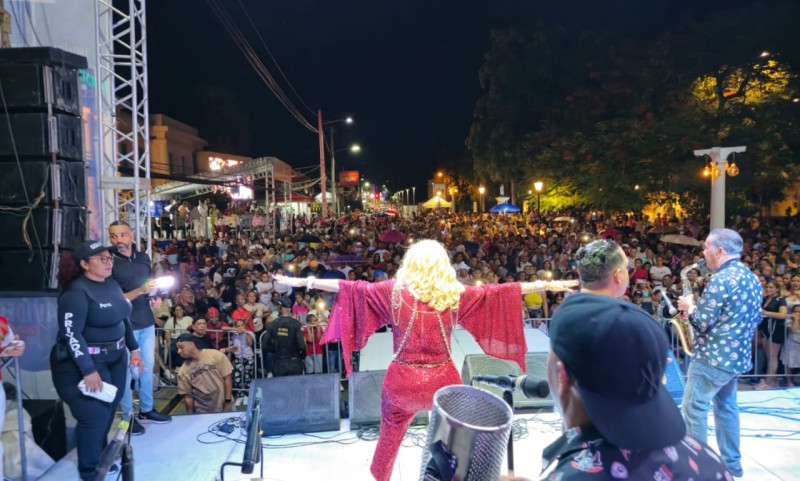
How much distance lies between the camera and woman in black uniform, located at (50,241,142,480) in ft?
12.3

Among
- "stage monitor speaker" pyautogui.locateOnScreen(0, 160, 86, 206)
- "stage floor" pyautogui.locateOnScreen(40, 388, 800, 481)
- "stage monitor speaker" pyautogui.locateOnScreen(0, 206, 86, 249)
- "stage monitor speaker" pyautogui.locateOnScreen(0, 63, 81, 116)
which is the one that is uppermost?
"stage monitor speaker" pyautogui.locateOnScreen(0, 63, 81, 116)

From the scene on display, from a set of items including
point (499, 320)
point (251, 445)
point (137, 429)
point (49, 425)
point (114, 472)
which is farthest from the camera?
point (137, 429)

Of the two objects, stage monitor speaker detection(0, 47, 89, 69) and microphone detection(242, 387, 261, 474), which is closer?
microphone detection(242, 387, 261, 474)

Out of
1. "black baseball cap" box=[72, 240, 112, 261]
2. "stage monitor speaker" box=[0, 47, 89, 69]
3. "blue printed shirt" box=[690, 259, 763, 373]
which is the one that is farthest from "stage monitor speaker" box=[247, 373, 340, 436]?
"stage monitor speaker" box=[0, 47, 89, 69]

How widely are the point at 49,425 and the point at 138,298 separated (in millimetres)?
1290

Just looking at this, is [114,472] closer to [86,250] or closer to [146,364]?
[146,364]

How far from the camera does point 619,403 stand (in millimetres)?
1276

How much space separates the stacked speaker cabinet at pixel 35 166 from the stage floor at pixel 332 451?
79.8 inches

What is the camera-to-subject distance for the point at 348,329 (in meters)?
3.65

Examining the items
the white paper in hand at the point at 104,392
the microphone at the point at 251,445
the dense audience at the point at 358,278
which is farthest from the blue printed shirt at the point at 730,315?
the white paper in hand at the point at 104,392

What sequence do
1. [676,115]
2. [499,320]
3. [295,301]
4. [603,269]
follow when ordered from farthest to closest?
1. [676,115]
2. [295,301]
3. [499,320]
4. [603,269]

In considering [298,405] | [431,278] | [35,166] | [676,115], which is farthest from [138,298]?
[676,115]

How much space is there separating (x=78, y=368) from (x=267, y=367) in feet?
11.7

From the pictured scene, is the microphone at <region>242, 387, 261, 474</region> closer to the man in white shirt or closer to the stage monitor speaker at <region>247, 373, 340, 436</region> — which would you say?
the stage monitor speaker at <region>247, 373, 340, 436</region>
